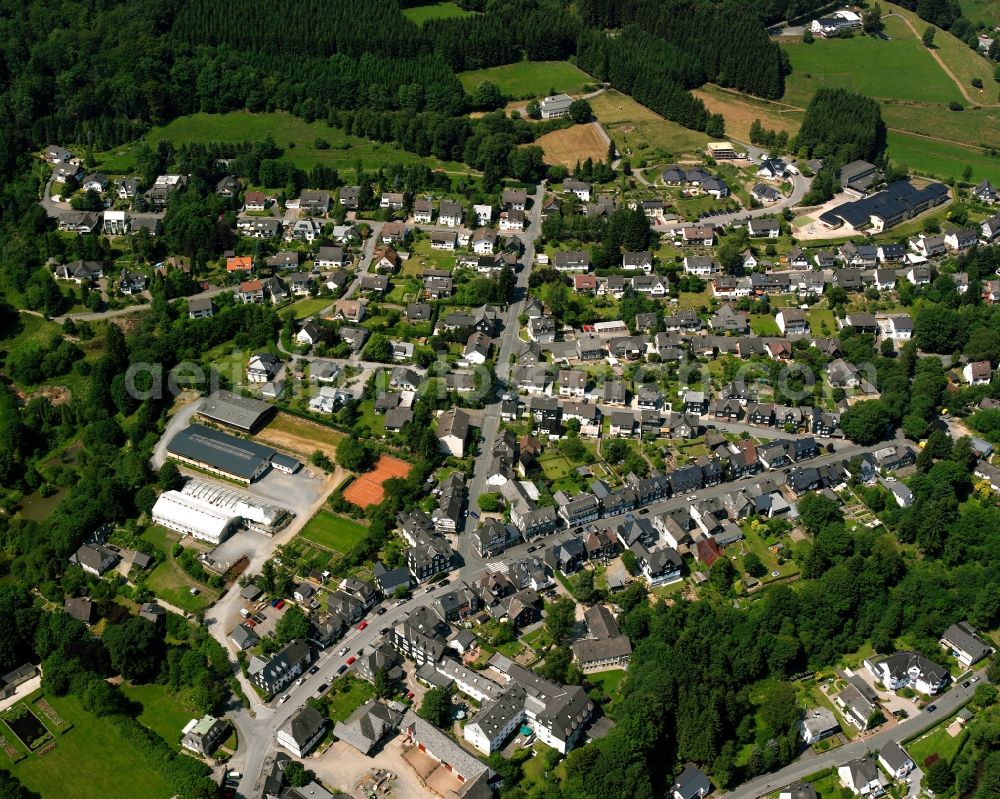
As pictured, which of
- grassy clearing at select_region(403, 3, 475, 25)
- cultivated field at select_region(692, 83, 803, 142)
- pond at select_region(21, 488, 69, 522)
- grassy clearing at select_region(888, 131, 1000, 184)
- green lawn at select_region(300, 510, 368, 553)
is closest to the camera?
green lawn at select_region(300, 510, 368, 553)

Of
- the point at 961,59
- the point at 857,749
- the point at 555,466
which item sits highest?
the point at 961,59

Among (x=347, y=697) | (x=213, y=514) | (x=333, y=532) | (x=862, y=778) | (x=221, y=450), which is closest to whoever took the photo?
(x=862, y=778)

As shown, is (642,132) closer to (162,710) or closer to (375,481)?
(375,481)

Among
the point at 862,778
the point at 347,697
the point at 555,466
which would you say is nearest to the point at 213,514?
the point at 347,697

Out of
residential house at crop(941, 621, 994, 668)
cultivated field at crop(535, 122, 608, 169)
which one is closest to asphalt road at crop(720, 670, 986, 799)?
residential house at crop(941, 621, 994, 668)

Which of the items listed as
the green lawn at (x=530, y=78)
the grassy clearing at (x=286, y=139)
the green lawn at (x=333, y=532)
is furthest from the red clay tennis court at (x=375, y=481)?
the green lawn at (x=530, y=78)

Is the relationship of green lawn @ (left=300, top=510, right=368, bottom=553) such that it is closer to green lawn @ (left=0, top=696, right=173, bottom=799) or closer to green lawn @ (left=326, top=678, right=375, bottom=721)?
green lawn @ (left=326, top=678, right=375, bottom=721)
